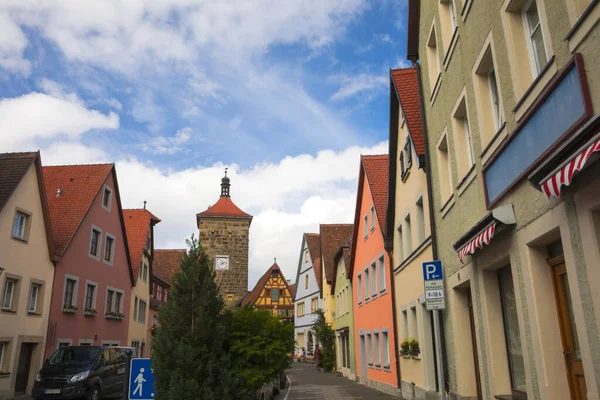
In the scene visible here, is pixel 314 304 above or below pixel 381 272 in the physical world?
above

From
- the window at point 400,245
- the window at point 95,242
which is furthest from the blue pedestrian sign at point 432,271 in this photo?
the window at point 95,242

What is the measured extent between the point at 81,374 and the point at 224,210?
149ft

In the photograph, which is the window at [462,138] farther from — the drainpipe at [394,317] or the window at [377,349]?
the window at [377,349]

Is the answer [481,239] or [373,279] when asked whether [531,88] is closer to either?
[481,239]

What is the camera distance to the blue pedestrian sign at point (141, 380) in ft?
22.4

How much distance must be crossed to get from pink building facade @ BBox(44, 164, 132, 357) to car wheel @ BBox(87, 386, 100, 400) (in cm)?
577

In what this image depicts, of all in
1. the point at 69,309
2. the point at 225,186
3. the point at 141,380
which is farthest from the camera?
the point at 225,186

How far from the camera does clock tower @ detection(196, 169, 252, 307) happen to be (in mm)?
55375

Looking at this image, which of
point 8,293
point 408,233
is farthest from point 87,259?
point 408,233

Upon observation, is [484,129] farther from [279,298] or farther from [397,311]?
[279,298]

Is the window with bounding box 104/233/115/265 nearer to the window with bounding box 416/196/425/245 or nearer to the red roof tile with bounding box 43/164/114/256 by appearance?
the red roof tile with bounding box 43/164/114/256

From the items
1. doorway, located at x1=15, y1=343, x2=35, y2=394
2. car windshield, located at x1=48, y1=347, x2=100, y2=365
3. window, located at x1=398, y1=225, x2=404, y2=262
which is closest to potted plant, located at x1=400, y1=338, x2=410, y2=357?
window, located at x1=398, y1=225, x2=404, y2=262

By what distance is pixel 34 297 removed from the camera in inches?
788

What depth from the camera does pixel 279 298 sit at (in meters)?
59.4
